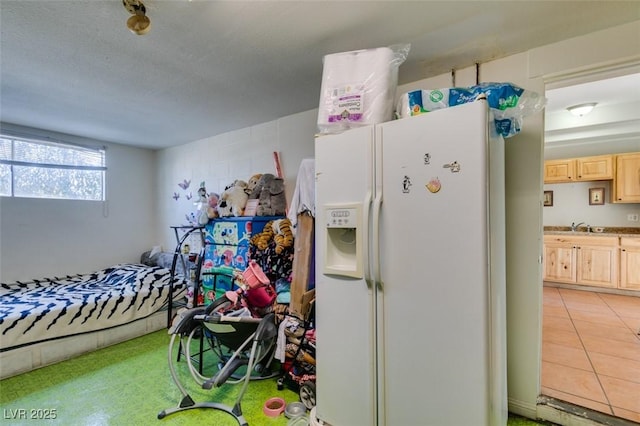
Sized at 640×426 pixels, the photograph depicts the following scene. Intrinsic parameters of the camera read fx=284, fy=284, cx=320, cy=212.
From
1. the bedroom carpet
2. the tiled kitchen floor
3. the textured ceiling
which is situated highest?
the textured ceiling

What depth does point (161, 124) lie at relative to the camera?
346 centimetres

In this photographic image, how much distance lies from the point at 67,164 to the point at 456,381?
200 inches

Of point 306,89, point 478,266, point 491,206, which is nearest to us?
point 478,266

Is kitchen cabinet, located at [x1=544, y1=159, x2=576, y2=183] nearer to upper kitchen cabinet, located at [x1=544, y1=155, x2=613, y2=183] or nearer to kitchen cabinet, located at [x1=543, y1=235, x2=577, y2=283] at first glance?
upper kitchen cabinet, located at [x1=544, y1=155, x2=613, y2=183]

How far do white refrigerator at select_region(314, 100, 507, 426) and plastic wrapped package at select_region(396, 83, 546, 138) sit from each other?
0.14m

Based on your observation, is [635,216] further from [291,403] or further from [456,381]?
[291,403]

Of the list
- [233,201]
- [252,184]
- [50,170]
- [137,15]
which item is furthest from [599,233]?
[50,170]

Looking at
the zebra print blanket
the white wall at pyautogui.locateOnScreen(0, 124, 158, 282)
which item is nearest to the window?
the white wall at pyautogui.locateOnScreen(0, 124, 158, 282)

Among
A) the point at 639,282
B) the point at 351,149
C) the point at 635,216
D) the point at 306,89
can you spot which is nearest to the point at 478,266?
the point at 351,149

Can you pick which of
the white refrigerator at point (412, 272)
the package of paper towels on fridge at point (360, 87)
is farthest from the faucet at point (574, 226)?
the package of paper towels on fridge at point (360, 87)

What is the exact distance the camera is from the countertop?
4591 mm

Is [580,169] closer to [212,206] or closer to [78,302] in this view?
[212,206]

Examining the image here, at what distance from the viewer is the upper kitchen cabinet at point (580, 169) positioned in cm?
473

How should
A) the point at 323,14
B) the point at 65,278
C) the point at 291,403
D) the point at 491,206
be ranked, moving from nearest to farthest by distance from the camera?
the point at 491,206 → the point at 323,14 → the point at 291,403 → the point at 65,278
